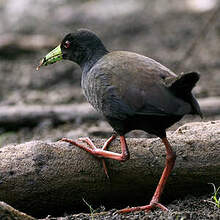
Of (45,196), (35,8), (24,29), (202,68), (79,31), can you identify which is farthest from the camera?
(35,8)

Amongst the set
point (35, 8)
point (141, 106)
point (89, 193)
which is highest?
point (141, 106)

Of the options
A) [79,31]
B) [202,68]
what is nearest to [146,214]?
[79,31]

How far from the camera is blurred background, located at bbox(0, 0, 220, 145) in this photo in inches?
315

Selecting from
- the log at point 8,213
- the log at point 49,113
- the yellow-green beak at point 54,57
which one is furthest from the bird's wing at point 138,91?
the log at point 49,113

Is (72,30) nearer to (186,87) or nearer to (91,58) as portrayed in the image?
(91,58)

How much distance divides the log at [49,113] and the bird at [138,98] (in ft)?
10.4

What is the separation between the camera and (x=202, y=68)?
1074 cm

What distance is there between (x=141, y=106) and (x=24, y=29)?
958cm

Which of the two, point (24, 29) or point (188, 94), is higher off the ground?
point (188, 94)

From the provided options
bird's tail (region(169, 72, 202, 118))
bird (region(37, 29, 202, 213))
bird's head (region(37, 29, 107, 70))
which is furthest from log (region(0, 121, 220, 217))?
bird's head (region(37, 29, 107, 70))

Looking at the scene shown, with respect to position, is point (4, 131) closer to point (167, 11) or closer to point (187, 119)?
point (187, 119)

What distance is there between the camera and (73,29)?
529 inches

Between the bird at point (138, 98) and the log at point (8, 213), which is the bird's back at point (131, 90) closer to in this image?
the bird at point (138, 98)

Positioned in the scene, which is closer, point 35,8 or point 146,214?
point 146,214
